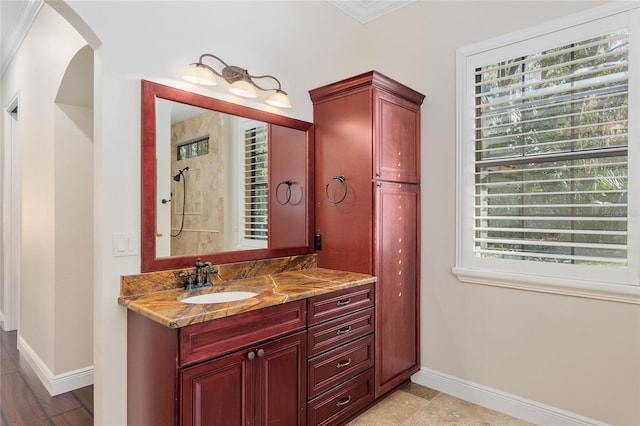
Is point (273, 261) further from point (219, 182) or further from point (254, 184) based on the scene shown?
point (219, 182)

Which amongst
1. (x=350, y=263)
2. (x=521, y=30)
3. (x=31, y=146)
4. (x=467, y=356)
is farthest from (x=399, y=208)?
(x=31, y=146)

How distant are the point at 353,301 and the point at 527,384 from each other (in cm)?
130

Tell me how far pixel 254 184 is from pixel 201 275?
758mm

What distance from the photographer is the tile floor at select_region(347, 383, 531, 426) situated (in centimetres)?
239

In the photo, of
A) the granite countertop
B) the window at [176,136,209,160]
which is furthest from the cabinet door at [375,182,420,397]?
the window at [176,136,209,160]

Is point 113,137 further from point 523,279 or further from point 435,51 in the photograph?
point 523,279

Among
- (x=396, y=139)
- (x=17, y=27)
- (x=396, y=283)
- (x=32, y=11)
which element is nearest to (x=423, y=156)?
(x=396, y=139)

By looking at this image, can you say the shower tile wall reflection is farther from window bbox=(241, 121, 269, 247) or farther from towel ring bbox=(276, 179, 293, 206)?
towel ring bbox=(276, 179, 293, 206)

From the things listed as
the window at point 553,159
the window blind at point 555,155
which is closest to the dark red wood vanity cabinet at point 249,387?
the window at point 553,159

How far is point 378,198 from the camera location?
2510mm

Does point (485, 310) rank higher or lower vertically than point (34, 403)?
higher

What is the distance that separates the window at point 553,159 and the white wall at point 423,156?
0.13m

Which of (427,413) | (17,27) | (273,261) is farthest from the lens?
(17,27)

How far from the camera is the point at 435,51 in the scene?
286 cm
